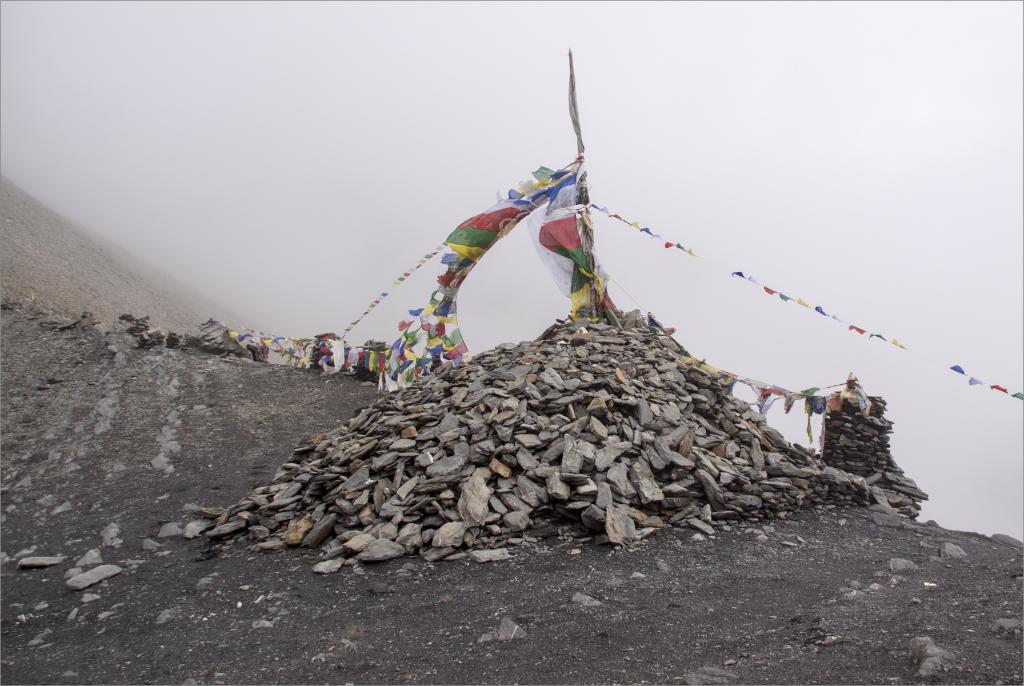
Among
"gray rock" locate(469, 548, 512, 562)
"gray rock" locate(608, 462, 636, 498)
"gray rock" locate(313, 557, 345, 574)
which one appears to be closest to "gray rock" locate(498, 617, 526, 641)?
"gray rock" locate(469, 548, 512, 562)

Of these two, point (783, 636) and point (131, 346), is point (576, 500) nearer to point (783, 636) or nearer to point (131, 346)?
point (783, 636)

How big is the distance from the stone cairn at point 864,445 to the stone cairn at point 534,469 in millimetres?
1942

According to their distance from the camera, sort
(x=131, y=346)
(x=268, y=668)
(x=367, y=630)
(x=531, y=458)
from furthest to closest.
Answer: (x=131, y=346) < (x=531, y=458) < (x=367, y=630) < (x=268, y=668)

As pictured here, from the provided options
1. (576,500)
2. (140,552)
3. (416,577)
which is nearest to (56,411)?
(140,552)

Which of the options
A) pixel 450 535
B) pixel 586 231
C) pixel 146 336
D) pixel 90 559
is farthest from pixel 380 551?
pixel 146 336

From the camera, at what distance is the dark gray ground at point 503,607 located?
5.25 metres

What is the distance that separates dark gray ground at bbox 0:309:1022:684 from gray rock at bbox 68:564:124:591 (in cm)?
10

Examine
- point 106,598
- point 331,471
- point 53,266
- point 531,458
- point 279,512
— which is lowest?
point 106,598

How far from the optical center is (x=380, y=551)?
766 centimetres

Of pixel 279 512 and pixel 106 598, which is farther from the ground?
pixel 279 512

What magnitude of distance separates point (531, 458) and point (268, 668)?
173 inches

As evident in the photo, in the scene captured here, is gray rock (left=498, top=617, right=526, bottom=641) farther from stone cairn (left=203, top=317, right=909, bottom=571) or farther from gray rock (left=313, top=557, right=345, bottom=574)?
gray rock (left=313, top=557, right=345, bottom=574)

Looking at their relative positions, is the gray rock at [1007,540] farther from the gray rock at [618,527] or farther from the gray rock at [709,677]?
the gray rock at [709,677]

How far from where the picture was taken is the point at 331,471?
31.1ft
